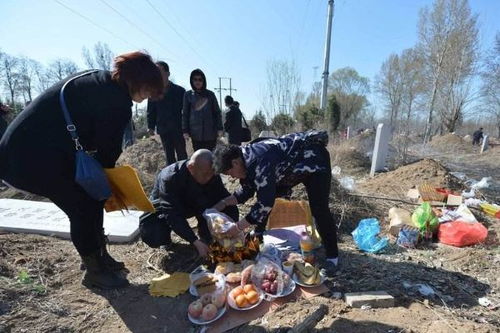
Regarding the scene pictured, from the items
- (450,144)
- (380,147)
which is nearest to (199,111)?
(380,147)

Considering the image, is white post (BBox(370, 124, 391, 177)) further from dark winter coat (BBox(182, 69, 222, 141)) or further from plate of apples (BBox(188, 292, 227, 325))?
plate of apples (BBox(188, 292, 227, 325))

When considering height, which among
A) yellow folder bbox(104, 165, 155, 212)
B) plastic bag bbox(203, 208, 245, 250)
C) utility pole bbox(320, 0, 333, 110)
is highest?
utility pole bbox(320, 0, 333, 110)

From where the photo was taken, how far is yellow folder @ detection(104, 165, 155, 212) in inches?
91.1

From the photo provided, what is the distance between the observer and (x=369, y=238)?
3523mm

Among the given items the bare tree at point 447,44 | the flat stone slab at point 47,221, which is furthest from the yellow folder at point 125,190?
the bare tree at point 447,44

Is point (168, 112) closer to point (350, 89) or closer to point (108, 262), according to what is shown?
point (108, 262)

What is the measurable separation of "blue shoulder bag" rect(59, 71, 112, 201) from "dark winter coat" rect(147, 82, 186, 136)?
2.44 m

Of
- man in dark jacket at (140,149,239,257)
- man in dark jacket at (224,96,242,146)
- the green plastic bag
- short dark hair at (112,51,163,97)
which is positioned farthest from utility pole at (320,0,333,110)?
short dark hair at (112,51,163,97)

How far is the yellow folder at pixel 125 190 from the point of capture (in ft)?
7.59

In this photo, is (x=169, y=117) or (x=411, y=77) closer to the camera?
(x=169, y=117)

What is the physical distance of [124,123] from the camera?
7.29 ft

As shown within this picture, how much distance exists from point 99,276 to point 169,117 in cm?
264

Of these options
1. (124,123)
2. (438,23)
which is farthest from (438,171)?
(438,23)

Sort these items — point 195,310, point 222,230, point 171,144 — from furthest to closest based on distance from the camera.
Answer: point 171,144 → point 222,230 → point 195,310
